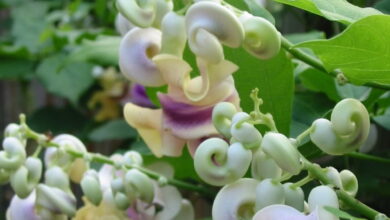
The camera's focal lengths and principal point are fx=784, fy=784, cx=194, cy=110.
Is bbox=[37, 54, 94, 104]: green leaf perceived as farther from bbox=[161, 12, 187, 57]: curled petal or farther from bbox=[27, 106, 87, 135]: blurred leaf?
bbox=[161, 12, 187, 57]: curled petal

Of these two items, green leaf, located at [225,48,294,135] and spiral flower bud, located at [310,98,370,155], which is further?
green leaf, located at [225,48,294,135]

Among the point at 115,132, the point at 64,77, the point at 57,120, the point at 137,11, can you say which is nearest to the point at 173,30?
the point at 137,11

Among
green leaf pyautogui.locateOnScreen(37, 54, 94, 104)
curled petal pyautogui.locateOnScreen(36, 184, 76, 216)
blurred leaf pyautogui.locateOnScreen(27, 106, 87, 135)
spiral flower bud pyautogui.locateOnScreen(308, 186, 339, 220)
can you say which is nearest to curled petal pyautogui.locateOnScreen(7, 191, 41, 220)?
curled petal pyautogui.locateOnScreen(36, 184, 76, 216)

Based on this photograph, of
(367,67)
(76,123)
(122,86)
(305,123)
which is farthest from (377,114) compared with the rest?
(76,123)

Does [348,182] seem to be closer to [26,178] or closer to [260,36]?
[260,36]

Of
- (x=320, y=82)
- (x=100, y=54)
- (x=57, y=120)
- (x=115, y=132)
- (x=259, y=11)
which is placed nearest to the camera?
(x=259, y=11)

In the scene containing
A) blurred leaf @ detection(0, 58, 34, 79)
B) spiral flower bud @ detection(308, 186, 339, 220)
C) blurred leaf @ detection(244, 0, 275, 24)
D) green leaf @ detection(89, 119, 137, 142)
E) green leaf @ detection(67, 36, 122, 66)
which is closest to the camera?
spiral flower bud @ detection(308, 186, 339, 220)

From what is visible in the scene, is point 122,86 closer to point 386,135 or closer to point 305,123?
point 386,135
